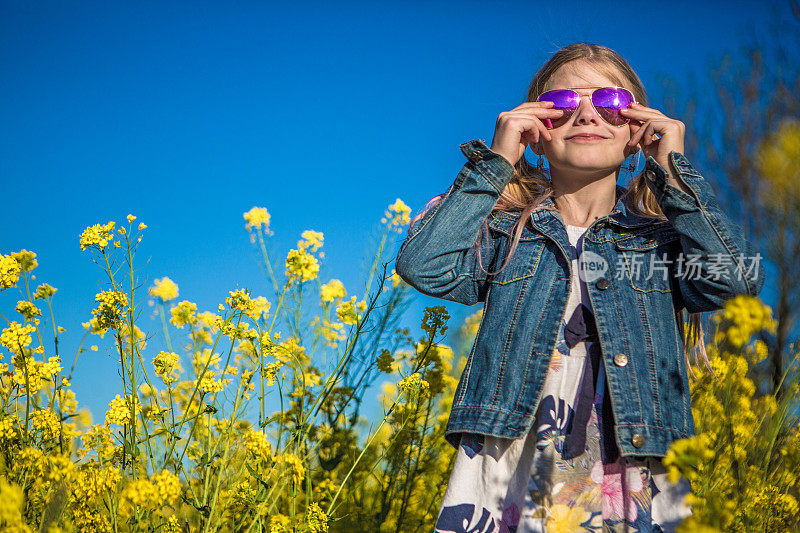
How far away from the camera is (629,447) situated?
1.26 meters

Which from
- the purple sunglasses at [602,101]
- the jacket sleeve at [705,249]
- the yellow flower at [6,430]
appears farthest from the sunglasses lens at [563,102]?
the yellow flower at [6,430]

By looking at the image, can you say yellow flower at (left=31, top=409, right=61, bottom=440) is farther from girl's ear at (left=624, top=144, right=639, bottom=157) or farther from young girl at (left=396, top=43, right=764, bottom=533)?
girl's ear at (left=624, top=144, right=639, bottom=157)

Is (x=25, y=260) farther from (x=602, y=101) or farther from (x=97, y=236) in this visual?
(x=602, y=101)

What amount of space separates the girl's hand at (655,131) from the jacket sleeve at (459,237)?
0.35 m

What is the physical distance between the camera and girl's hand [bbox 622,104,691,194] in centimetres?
155

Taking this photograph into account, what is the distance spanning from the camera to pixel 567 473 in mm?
1294

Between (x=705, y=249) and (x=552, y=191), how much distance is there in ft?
1.50

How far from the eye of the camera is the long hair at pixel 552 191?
1614 mm

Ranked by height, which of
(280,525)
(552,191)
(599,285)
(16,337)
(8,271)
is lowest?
(280,525)

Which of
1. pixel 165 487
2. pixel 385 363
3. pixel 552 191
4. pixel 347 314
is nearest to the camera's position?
pixel 165 487

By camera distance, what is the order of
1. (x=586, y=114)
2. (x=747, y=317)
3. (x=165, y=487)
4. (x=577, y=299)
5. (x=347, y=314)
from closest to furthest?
(x=747, y=317) < (x=165, y=487) < (x=577, y=299) < (x=586, y=114) < (x=347, y=314)

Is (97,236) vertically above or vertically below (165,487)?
above

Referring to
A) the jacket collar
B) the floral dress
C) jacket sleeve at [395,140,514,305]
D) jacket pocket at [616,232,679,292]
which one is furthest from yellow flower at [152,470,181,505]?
jacket pocket at [616,232,679,292]

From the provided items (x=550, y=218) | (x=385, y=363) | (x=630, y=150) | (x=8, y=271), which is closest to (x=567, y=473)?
(x=550, y=218)
